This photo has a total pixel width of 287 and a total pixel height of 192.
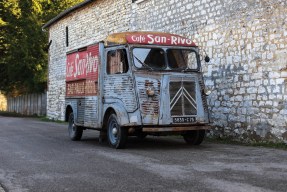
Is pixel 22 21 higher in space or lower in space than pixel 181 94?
higher

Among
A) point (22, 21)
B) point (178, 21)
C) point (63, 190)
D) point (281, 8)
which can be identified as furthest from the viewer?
point (22, 21)

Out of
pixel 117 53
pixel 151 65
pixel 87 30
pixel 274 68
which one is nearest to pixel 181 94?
pixel 151 65

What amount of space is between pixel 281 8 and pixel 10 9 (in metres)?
30.7

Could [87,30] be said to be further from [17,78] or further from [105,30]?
[17,78]

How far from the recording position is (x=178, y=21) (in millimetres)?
Answer: 16734

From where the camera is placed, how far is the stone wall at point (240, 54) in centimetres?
1196

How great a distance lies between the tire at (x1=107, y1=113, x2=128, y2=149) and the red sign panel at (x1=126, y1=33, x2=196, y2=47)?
1944 millimetres

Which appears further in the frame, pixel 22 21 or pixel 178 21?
pixel 22 21

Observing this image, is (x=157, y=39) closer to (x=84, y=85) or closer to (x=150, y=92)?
(x=150, y=92)

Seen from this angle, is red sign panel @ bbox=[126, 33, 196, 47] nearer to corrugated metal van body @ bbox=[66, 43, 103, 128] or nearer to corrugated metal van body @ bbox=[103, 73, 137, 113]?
corrugated metal van body @ bbox=[103, 73, 137, 113]

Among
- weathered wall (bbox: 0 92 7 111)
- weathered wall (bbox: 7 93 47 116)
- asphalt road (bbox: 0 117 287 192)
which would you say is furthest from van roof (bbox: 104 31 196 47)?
weathered wall (bbox: 0 92 7 111)

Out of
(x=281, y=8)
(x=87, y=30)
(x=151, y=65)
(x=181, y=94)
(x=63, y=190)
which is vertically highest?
(x=87, y=30)

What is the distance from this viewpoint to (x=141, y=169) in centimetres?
776

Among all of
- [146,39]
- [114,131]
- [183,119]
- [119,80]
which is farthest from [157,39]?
[114,131]
